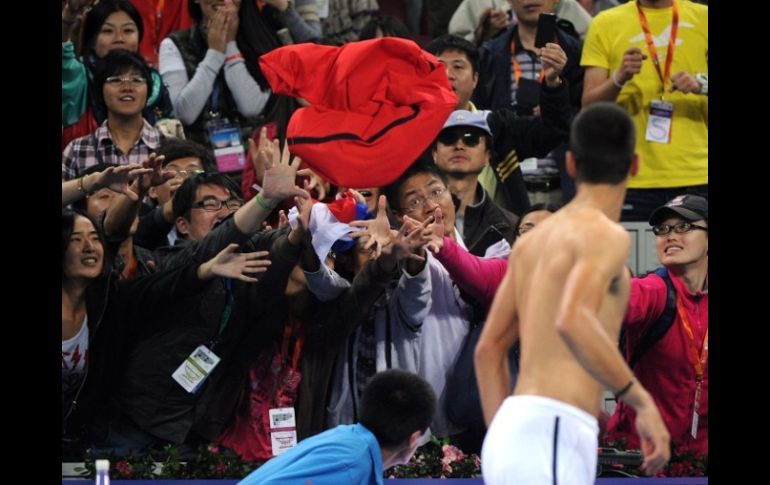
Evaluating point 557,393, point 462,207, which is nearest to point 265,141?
point 462,207

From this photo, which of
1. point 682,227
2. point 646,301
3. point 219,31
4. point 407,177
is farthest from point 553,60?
point 219,31

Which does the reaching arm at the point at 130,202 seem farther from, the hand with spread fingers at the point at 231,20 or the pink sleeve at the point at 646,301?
the pink sleeve at the point at 646,301

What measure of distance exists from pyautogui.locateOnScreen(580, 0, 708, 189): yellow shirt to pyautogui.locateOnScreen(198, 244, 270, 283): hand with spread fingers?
2.53 metres

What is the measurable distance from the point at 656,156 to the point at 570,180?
51cm

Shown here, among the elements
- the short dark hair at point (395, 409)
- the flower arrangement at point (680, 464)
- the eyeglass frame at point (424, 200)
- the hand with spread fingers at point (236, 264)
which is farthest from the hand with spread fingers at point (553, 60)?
the short dark hair at point (395, 409)

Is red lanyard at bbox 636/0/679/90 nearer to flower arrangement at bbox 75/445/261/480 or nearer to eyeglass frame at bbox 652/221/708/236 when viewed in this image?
eyeglass frame at bbox 652/221/708/236

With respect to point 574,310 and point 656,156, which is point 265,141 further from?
point 574,310

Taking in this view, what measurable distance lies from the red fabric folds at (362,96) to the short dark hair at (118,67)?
3.04ft

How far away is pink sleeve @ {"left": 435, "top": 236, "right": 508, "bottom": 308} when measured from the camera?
689cm

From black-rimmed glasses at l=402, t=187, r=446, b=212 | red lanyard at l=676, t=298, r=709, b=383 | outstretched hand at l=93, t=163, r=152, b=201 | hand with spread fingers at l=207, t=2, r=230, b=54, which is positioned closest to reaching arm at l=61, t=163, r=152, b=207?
outstretched hand at l=93, t=163, r=152, b=201

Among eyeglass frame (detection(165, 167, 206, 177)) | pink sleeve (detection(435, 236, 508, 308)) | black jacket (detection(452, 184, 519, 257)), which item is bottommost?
pink sleeve (detection(435, 236, 508, 308))

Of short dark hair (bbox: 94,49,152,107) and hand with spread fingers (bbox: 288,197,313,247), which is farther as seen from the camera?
short dark hair (bbox: 94,49,152,107)

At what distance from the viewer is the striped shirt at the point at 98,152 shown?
26.8 ft

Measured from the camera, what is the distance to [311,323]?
7168mm
